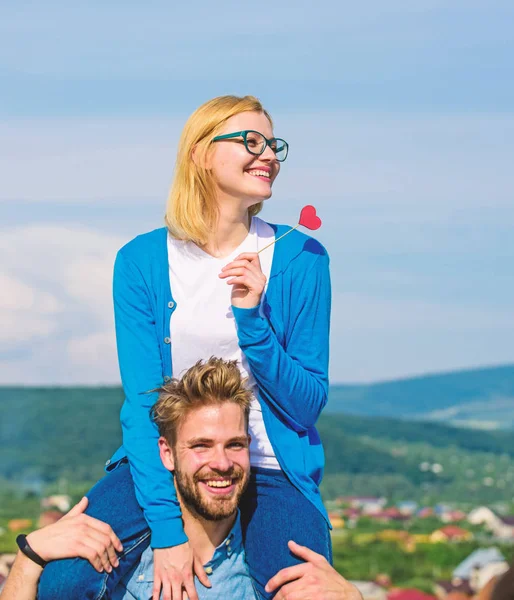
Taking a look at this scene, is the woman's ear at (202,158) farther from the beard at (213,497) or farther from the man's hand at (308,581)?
the man's hand at (308,581)

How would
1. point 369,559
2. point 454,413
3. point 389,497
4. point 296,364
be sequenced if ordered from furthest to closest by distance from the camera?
point 454,413 → point 389,497 → point 369,559 → point 296,364

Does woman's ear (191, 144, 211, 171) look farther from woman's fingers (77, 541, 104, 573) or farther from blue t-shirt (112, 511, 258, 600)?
woman's fingers (77, 541, 104, 573)

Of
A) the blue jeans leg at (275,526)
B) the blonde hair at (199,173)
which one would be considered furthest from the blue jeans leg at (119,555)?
the blonde hair at (199,173)

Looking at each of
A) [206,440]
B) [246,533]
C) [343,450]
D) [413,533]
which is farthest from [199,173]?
[343,450]

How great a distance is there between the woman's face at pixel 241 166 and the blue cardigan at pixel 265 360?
1.02ft

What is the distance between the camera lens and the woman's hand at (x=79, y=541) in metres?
4.59

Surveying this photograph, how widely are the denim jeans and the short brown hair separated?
36cm

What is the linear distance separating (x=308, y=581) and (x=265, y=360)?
0.92 metres

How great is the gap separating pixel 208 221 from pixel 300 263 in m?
0.44

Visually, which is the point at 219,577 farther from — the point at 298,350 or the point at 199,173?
the point at 199,173

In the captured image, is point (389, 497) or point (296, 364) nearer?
point (296, 364)

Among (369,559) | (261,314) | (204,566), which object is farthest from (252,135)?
(369,559)

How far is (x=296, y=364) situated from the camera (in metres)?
4.69

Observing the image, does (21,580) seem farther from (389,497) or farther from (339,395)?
(339,395)
